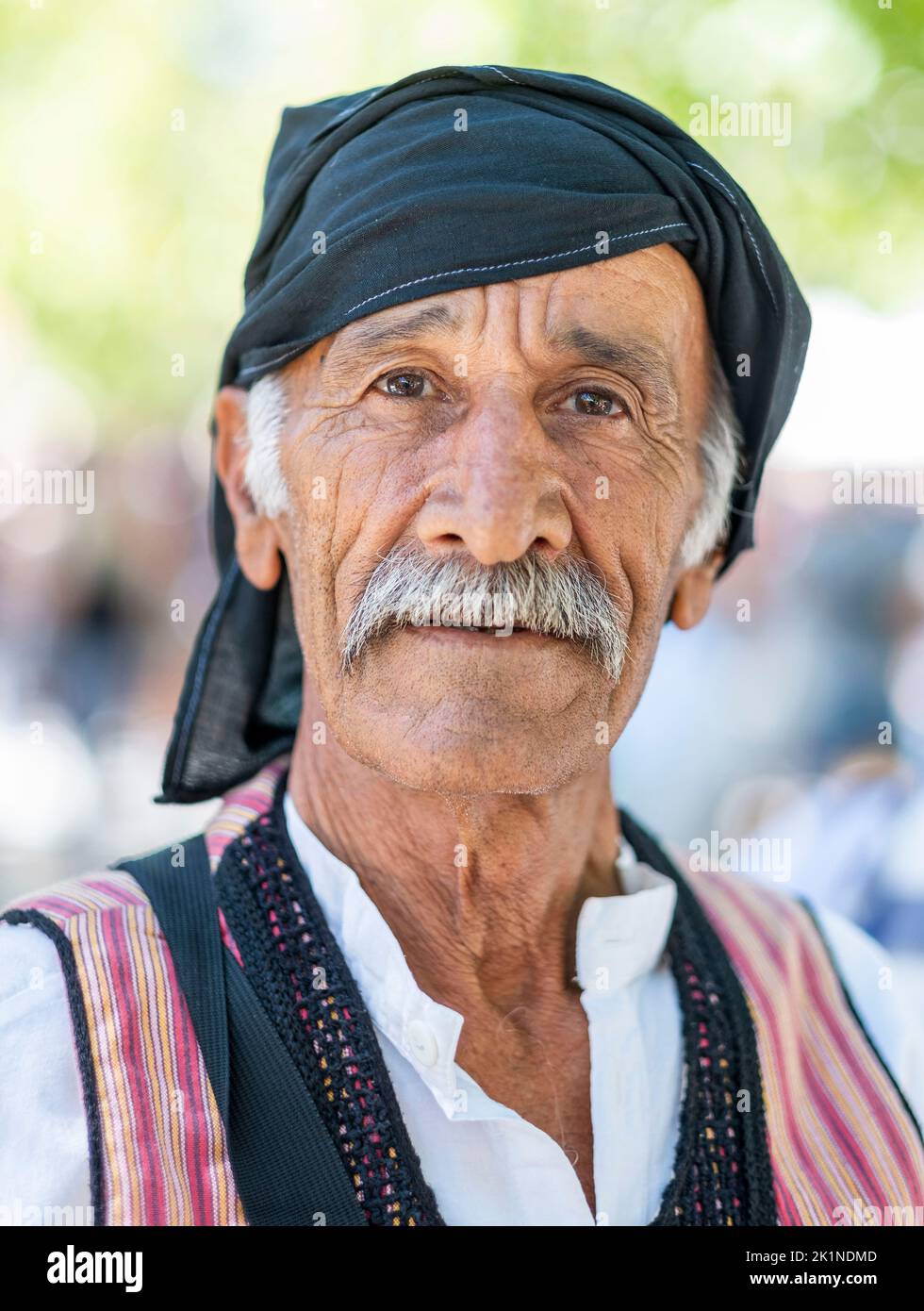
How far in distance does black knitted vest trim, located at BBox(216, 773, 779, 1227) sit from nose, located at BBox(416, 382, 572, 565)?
0.61m

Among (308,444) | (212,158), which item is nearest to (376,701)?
(308,444)

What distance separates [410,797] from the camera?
2094 millimetres

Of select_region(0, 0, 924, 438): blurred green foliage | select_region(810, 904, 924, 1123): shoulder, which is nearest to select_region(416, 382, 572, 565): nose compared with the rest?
select_region(810, 904, 924, 1123): shoulder

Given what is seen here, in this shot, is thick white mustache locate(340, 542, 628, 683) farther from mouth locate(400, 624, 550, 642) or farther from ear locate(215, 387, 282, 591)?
ear locate(215, 387, 282, 591)

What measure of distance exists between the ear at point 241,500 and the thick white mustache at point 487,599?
1.27ft

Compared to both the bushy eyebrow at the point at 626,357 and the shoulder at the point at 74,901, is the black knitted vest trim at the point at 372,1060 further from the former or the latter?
the bushy eyebrow at the point at 626,357

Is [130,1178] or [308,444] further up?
[308,444]

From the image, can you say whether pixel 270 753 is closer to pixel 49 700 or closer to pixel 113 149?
pixel 113 149

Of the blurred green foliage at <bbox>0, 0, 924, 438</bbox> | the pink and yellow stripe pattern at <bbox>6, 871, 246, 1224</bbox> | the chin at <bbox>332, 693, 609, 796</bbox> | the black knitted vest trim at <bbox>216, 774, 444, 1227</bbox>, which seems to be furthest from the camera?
the blurred green foliage at <bbox>0, 0, 924, 438</bbox>

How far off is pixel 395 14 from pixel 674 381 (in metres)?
2.97

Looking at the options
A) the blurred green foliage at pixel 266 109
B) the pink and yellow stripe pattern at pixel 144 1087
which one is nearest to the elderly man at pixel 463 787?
the pink and yellow stripe pattern at pixel 144 1087

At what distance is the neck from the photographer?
6.93 feet

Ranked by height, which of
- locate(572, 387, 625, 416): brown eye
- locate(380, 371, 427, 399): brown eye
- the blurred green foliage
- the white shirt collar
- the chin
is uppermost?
the blurred green foliage

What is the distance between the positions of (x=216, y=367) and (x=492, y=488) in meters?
4.22
